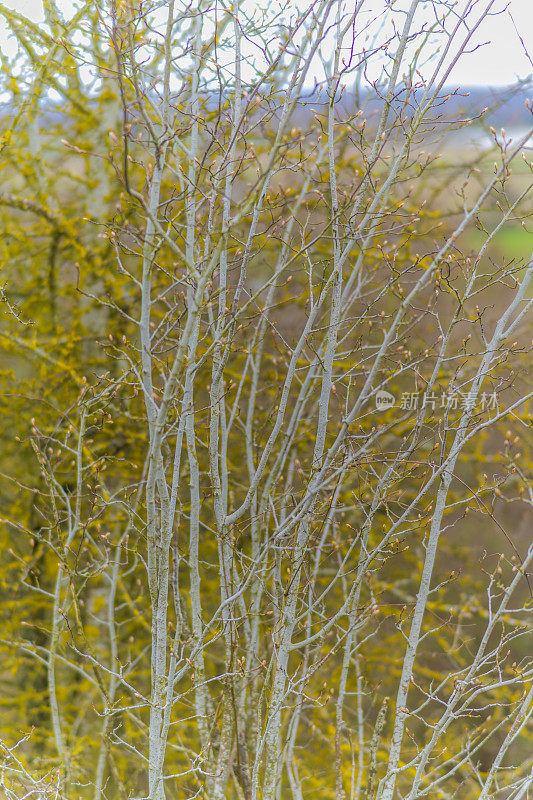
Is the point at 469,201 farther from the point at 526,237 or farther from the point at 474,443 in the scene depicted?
the point at 474,443

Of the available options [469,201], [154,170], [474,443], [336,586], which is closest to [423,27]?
[154,170]

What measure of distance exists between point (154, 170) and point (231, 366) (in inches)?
72.0

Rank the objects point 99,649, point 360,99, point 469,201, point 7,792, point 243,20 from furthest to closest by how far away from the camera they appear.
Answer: point 99,649 < point 469,201 < point 360,99 < point 7,792 < point 243,20

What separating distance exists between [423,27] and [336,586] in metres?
2.81

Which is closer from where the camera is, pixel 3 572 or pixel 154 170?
pixel 154 170

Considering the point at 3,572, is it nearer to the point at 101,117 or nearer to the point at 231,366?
the point at 231,366

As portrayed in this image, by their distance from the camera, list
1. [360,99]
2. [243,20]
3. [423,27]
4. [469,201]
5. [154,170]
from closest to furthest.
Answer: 1. [154,170]
2. [423,27]
3. [243,20]
4. [360,99]
5. [469,201]

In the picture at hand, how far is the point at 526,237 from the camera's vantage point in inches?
120

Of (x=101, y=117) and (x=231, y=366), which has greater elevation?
(x=101, y=117)

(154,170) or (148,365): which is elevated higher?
(154,170)

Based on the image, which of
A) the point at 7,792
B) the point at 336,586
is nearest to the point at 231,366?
the point at 336,586

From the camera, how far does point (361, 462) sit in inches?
78.0

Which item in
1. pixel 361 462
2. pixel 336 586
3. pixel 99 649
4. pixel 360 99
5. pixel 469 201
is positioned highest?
pixel 360 99

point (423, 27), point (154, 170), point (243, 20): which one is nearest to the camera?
point (154, 170)
